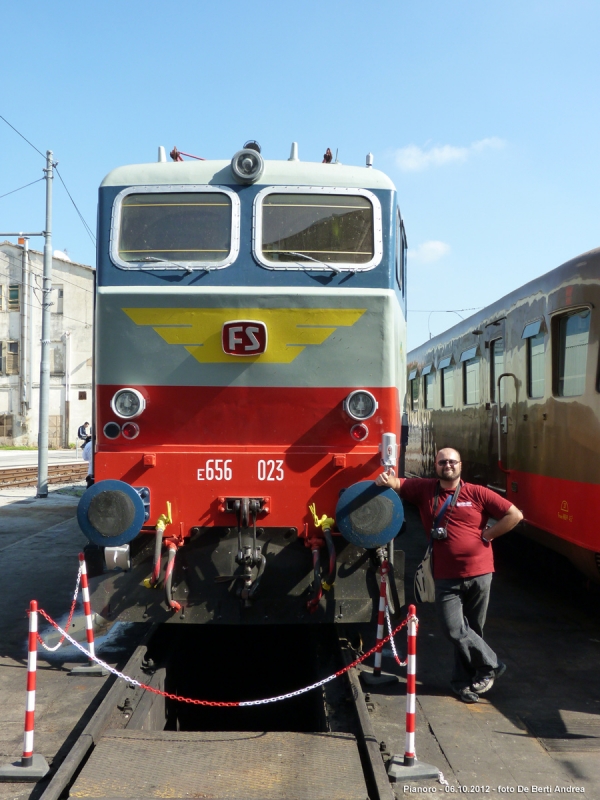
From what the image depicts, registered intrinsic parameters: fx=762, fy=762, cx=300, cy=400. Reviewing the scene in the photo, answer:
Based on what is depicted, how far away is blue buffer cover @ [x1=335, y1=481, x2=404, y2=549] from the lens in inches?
223

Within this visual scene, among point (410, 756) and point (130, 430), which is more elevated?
point (130, 430)

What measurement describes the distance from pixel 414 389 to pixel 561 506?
376 inches

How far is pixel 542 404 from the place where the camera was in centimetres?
810

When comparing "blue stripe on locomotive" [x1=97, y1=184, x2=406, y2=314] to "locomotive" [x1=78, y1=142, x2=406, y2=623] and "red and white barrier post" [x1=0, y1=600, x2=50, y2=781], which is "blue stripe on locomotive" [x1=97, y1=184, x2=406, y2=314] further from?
"red and white barrier post" [x1=0, y1=600, x2=50, y2=781]

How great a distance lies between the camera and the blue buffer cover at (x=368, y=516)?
5656mm

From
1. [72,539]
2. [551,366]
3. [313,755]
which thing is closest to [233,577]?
[313,755]

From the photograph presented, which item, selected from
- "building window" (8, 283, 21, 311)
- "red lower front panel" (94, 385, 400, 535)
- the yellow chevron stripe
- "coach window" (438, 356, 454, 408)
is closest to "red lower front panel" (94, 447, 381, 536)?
"red lower front panel" (94, 385, 400, 535)

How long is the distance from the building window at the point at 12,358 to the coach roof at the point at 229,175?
133 ft

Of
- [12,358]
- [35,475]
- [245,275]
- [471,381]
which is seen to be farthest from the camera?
[12,358]

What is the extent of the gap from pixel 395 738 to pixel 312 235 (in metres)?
3.84

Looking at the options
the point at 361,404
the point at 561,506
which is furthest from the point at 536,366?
the point at 361,404

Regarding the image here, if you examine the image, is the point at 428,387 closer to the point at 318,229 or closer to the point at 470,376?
the point at 470,376

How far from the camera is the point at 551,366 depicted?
7840 millimetres

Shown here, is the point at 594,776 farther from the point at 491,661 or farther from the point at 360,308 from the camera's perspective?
the point at 360,308
